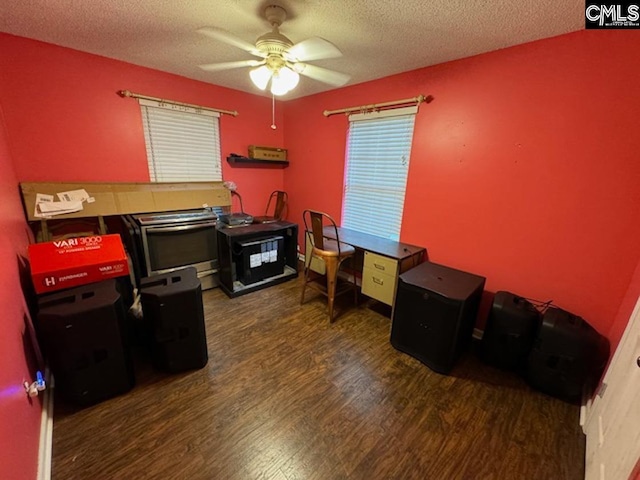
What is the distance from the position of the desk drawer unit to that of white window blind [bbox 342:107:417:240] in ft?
1.80

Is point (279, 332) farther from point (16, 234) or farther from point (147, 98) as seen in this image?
point (147, 98)

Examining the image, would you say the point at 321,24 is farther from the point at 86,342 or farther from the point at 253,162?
the point at 86,342

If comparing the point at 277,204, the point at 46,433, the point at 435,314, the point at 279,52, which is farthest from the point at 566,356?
the point at 277,204

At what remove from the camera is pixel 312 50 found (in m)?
1.50

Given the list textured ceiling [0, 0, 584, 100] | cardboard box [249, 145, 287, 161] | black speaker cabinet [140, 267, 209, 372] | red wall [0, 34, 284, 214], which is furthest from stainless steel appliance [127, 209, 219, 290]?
textured ceiling [0, 0, 584, 100]

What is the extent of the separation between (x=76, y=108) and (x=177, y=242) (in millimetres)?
1491

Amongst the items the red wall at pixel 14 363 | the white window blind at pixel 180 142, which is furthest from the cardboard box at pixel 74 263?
the white window blind at pixel 180 142

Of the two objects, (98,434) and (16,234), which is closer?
(98,434)

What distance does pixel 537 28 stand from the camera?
5.30 feet

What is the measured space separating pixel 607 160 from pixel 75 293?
11.1ft

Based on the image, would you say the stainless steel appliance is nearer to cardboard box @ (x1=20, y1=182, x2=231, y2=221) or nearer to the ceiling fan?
cardboard box @ (x1=20, y1=182, x2=231, y2=221)

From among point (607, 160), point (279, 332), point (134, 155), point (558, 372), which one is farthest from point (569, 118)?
point (134, 155)

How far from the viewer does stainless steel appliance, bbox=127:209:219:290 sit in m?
2.54

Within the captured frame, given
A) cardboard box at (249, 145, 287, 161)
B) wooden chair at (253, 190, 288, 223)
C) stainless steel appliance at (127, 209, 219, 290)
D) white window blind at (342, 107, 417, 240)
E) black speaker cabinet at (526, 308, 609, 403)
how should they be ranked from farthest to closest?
wooden chair at (253, 190, 288, 223), cardboard box at (249, 145, 287, 161), white window blind at (342, 107, 417, 240), stainless steel appliance at (127, 209, 219, 290), black speaker cabinet at (526, 308, 609, 403)
